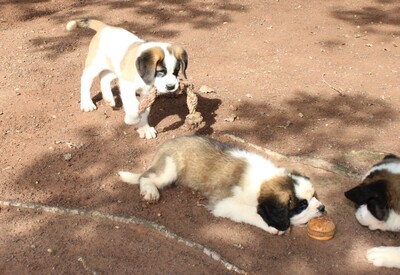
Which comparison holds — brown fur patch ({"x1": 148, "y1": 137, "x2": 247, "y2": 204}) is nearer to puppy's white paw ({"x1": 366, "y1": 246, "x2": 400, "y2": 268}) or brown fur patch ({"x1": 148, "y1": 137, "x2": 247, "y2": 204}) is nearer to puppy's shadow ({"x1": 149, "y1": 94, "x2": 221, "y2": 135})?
puppy's shadow ({"x1": 149, "y1": 94, "x2": 221, "y2": 135})

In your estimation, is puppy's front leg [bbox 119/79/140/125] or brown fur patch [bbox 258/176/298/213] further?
puppy's front leg [bbox 119/79/140/125]

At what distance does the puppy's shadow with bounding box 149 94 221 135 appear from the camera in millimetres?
6053

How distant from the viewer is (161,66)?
5395 millimetres

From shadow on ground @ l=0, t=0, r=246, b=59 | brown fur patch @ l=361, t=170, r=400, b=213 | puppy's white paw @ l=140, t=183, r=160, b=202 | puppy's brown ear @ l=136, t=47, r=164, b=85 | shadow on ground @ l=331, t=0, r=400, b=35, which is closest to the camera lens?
brown fur patch @ l=361, t=170, r=400, b=213

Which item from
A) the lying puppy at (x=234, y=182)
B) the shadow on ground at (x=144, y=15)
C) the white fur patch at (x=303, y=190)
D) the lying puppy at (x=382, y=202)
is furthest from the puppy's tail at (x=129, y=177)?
the shadow on ground at (x=144, y=15)

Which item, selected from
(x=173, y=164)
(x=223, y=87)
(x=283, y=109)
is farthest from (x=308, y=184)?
(x=223, y=87)

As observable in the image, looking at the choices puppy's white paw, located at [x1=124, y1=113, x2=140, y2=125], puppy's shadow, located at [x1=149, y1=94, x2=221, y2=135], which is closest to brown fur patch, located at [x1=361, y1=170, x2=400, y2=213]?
puppy's shadow, located at [x1=149, y1=94, x2=221, y2=135]

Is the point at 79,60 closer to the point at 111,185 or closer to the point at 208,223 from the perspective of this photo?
the point at 111,185

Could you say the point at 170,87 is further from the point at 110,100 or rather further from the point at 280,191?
the point at 280,191

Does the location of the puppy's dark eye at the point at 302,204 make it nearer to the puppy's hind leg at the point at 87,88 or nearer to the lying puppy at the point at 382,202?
the lying puppy at the point at 382,202

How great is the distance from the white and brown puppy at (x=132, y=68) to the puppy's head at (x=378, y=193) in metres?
2.29

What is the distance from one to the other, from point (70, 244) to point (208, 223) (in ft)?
3.99

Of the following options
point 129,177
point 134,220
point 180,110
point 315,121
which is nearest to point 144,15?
point 180,110

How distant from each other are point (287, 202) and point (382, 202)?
81cm
